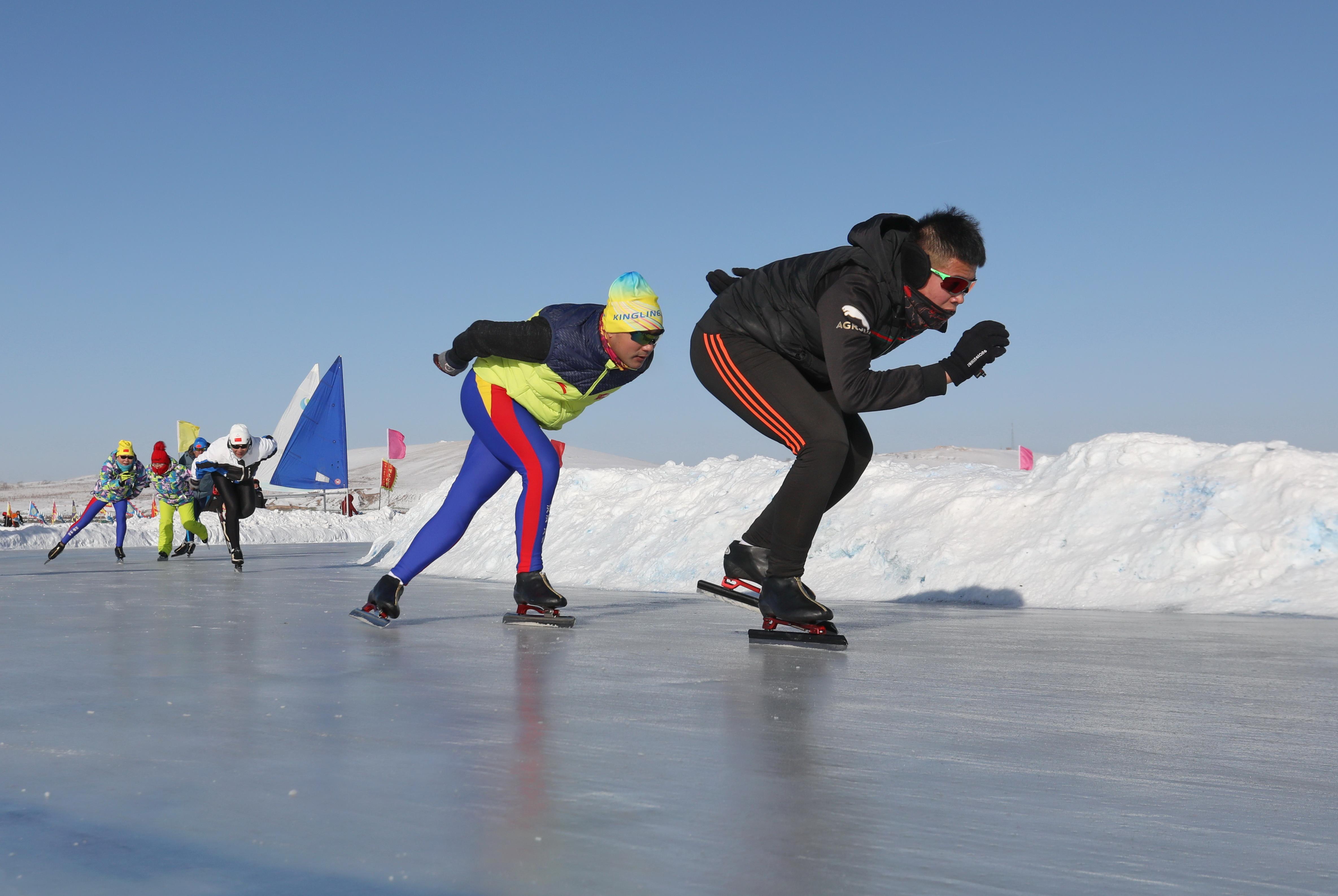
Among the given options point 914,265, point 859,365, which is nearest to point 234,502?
point 859,365

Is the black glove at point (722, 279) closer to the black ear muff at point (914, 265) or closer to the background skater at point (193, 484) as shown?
the black ear muff at point (914, 265)

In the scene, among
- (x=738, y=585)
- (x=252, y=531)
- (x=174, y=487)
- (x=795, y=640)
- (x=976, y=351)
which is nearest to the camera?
(x=976, y=351)

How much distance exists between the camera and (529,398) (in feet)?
16.9

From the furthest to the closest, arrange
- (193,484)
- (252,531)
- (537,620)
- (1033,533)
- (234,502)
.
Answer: (252,531), (193,484), (234,502), (1033,533), (537,620)

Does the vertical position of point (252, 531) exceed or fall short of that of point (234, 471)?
it falls short

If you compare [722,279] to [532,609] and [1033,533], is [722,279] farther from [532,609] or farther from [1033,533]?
[1033,533]

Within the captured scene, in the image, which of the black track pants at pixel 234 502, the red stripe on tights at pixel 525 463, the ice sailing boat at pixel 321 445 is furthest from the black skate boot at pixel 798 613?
the ice sailing boat at pixel 321 445

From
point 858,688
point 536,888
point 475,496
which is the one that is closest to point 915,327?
point 858,688

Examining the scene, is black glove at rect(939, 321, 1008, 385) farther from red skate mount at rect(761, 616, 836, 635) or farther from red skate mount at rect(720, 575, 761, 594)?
red skate mount at rect(720, 575, 761, 594)

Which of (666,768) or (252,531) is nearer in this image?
(666,768)

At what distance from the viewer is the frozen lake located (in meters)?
1.43

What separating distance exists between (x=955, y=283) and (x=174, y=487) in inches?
500

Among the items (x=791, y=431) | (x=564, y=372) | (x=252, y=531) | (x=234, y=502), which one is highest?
(x=564, y=372)

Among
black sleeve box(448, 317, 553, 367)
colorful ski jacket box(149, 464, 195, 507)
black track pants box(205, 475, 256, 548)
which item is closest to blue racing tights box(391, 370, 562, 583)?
black sleeve box(448, 317, 553, 367)
